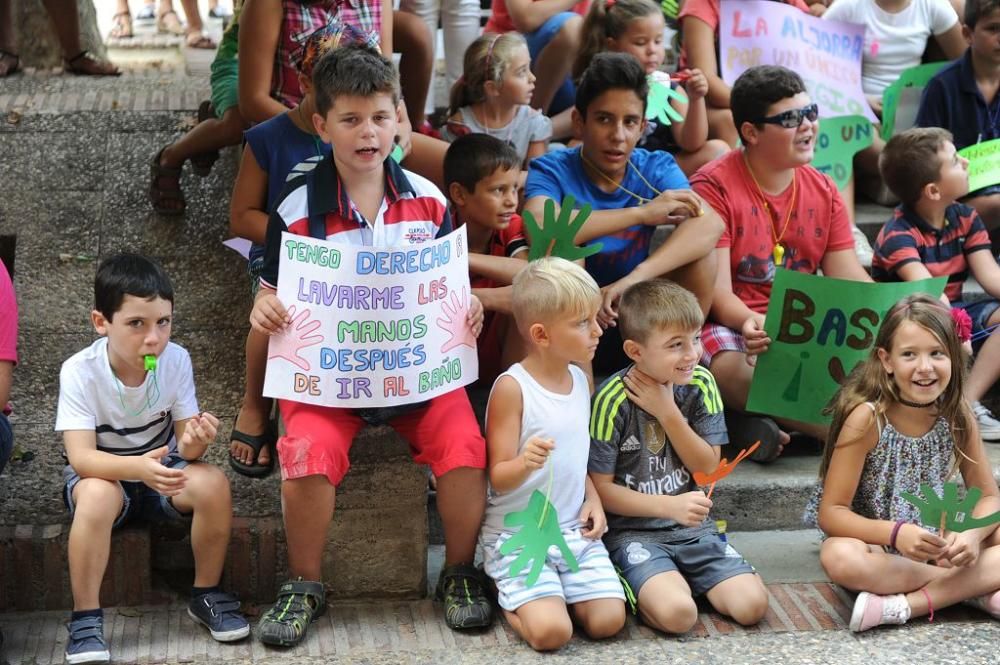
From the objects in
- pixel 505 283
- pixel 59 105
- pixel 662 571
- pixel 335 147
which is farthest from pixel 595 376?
pixel 59 105

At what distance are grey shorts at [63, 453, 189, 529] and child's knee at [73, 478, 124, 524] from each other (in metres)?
0.12

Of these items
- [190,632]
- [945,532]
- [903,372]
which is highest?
[903,372]

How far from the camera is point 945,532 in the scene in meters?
3.60

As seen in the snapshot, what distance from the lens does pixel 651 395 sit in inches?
144

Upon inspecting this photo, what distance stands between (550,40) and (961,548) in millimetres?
2716

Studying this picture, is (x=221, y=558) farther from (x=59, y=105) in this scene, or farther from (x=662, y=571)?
(x=59, y=105)

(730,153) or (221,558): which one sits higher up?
(730,153)

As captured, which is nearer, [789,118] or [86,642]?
[86,642]

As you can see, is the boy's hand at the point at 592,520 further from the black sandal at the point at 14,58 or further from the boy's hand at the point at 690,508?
the black sandal at the point at 14,58

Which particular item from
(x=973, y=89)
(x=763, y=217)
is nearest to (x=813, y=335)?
(x=763, y=217)

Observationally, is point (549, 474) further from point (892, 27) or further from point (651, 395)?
point (892, 27)

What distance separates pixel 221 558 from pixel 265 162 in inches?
46.5

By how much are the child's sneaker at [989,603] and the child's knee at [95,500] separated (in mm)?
2291

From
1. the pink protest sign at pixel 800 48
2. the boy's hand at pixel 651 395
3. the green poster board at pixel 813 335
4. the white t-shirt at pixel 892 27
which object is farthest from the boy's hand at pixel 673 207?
the white t-shirt at pixel 892 27
